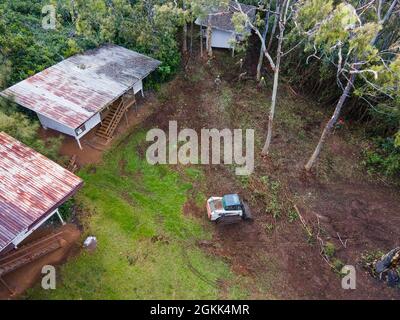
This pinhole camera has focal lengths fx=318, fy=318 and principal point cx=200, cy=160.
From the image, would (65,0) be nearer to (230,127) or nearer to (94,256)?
(230,127)

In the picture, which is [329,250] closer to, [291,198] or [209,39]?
[291,198]

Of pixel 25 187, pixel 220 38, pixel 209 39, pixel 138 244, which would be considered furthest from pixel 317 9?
pixel 25 187

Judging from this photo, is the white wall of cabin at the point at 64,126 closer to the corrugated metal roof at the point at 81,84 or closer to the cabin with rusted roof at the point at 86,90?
the cabin with rusted roof at the point at 86,90

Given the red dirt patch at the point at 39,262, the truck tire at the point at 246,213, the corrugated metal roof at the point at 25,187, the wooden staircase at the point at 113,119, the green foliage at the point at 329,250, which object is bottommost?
the green foliage at the point at 329,250

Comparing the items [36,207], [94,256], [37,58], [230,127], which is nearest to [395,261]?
[230,127]

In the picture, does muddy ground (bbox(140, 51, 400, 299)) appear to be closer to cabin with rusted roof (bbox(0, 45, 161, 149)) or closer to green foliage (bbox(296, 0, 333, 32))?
cabin with rusted roof (bbox(0, 45, 161, 149))

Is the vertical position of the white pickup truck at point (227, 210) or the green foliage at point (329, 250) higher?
the white pickup truck at point (227, 210)

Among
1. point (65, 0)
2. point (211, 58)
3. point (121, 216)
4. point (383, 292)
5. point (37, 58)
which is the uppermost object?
point (65, 0)

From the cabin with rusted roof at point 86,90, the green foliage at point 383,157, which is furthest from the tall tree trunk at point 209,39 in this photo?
the green foliage at point 383,157
